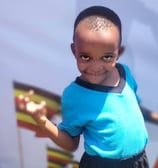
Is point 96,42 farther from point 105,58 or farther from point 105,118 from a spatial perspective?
point 105,118

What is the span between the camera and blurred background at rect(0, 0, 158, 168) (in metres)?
1.83

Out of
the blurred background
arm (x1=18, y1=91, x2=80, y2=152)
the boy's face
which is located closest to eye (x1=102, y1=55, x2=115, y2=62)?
the boy's face

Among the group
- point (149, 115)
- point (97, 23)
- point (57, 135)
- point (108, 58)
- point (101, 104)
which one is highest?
point (97, 23)

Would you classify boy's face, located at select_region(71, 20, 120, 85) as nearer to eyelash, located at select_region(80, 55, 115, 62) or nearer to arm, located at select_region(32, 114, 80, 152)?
eyelash, located at select_region(80, 55, 115, 62)

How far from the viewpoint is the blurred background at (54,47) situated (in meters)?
1.83

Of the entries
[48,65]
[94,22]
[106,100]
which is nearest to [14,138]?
[48,65]

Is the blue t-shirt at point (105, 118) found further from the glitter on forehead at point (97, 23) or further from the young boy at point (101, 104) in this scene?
the glitter on forehead at point (97, 23)

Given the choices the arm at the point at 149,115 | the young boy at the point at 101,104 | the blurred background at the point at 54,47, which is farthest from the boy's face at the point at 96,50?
the arm at the point at 149,115

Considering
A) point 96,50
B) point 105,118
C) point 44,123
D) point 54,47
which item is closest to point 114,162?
point 105,118

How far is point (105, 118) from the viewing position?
1.56 m

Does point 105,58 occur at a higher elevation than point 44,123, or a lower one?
higher

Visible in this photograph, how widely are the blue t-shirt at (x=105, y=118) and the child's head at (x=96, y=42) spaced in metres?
0.05

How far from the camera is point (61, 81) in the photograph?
6.46ft

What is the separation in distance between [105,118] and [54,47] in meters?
0.46
